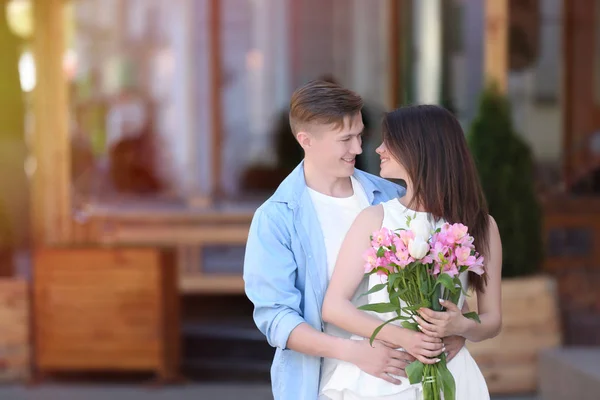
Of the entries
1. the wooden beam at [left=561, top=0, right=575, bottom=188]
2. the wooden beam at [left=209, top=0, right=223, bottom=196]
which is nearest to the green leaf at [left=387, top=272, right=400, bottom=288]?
the wooden beam at [left=561, top=0, right=575, bottom=188]

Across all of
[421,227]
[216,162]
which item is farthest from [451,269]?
[216,162]

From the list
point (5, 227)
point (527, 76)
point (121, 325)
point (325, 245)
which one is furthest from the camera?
point (527, 76)

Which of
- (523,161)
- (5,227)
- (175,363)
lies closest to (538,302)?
(523,161)

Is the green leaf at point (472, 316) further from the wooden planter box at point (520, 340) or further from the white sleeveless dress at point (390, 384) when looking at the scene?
the wooden planter box at point (520, 340)

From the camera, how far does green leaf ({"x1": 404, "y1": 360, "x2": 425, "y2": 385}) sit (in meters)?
2.36

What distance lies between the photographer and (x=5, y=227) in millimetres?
7871

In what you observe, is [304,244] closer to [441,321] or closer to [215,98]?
[441,321]

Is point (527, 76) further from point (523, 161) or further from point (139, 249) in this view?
point (139, 249)

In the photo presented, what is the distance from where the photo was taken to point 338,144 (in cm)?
256

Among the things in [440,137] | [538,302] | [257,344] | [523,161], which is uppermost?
[440,137]

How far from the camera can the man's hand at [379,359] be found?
240cm

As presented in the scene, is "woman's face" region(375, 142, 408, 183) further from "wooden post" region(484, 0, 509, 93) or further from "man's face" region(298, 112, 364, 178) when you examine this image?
"wooden post" region(484, 0, 509, 93)

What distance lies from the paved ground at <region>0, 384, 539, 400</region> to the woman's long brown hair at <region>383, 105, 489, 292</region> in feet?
12.6

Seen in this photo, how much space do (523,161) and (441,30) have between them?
3146mm
